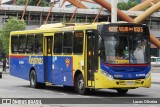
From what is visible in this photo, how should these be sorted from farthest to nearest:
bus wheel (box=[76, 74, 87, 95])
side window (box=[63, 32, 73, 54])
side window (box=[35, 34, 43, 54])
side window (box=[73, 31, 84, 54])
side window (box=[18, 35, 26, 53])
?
side window (box=[18, 35, 26, 53])
side window (box=[35, 34, 43, 54])
side window (box=[63, 32, 73, 54])
side window (box=[73, 31, 84, 54])
bus wheel (box=[76, 74, 87, 95])

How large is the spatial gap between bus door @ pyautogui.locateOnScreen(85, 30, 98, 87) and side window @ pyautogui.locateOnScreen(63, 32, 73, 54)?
5.07 ft

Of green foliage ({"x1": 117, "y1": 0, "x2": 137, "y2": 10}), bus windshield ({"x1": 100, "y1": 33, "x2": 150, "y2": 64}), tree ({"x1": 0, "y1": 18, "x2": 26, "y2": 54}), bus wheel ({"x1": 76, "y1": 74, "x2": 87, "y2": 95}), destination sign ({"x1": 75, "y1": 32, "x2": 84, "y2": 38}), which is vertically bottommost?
bus wheel ({"x1": 76, "y1": 74, "x2": 87, "y2": 95})

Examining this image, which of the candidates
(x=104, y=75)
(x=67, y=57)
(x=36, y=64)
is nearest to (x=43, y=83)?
(x=36, y=64)

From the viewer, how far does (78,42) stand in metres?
20.7

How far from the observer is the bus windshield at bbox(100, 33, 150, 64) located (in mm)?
19078

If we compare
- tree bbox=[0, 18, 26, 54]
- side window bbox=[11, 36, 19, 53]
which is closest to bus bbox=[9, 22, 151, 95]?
side window bbox=[11, 36, 19, 53]

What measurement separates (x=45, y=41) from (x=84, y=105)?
8.53m

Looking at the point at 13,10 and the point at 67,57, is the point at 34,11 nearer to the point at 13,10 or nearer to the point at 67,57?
the point at 13,10

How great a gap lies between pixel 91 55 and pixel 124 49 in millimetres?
1383

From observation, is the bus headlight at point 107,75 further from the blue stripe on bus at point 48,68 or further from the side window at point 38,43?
the side window at point 38,43

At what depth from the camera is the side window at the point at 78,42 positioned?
67.2ft

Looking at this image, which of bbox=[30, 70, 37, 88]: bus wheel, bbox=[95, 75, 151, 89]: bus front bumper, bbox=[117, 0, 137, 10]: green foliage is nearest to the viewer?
bbox=[95, 75, 151, 89]: bus front bumper

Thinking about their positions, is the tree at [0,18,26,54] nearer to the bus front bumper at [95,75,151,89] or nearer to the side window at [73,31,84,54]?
the side window at [73,31,84,54]

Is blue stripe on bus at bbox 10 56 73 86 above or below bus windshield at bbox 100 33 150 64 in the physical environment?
below
